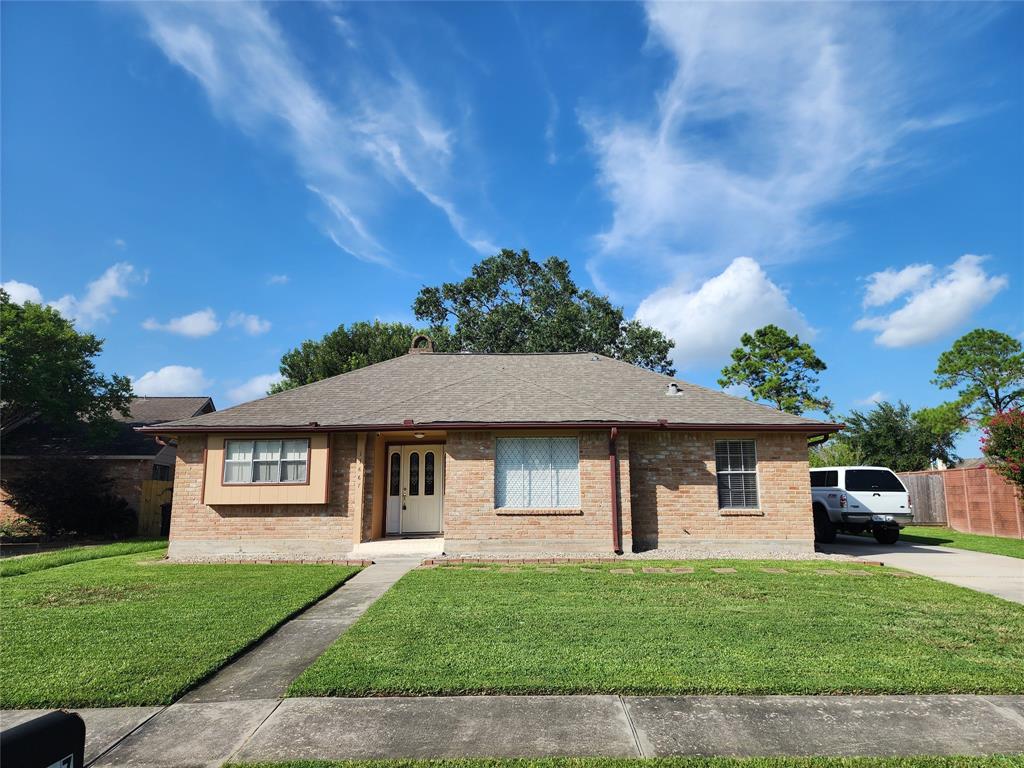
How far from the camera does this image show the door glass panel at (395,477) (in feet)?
46.6

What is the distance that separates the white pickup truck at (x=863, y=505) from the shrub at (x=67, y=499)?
2070 cm

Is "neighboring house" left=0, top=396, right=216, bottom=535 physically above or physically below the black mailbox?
above

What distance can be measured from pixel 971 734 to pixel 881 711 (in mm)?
491

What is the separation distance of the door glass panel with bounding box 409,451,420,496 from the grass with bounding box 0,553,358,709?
13.2ft

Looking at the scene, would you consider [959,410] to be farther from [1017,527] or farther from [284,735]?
[284,735]

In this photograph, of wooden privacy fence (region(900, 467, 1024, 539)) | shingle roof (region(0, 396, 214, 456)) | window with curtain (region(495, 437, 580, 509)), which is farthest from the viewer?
shingle roof (region(0, 396, 214, 456))

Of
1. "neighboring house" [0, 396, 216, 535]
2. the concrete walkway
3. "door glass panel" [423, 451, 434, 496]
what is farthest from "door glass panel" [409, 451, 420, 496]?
"neighboring house" [0, 396, 216, 535]

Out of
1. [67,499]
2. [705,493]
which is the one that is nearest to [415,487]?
[705,493]


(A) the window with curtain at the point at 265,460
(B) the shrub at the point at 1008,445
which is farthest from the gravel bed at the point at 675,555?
(B) the shrub at the point at 1008,445

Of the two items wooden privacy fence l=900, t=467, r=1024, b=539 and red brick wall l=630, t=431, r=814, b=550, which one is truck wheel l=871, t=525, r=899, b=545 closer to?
red brick wall l=630, t=431, r=814, b=550

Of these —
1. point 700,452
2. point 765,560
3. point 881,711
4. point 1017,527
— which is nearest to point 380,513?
point 700,452

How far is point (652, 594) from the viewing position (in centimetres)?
768

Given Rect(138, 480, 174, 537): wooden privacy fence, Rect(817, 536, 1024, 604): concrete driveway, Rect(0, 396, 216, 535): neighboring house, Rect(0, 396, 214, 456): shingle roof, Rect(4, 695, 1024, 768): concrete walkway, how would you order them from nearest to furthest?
Rect(4, 695, 1024, 768): concrete walkway, Rect(817, 536, 1024, 604): concrete driveway, Rect(138, 480, 174, 537): wooden privacy fence, Rect(0, 396, 216, 535): neighboring house, Rect(0, 396, 214, 456): shingle roof

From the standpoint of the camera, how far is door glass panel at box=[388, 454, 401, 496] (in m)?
14.2
